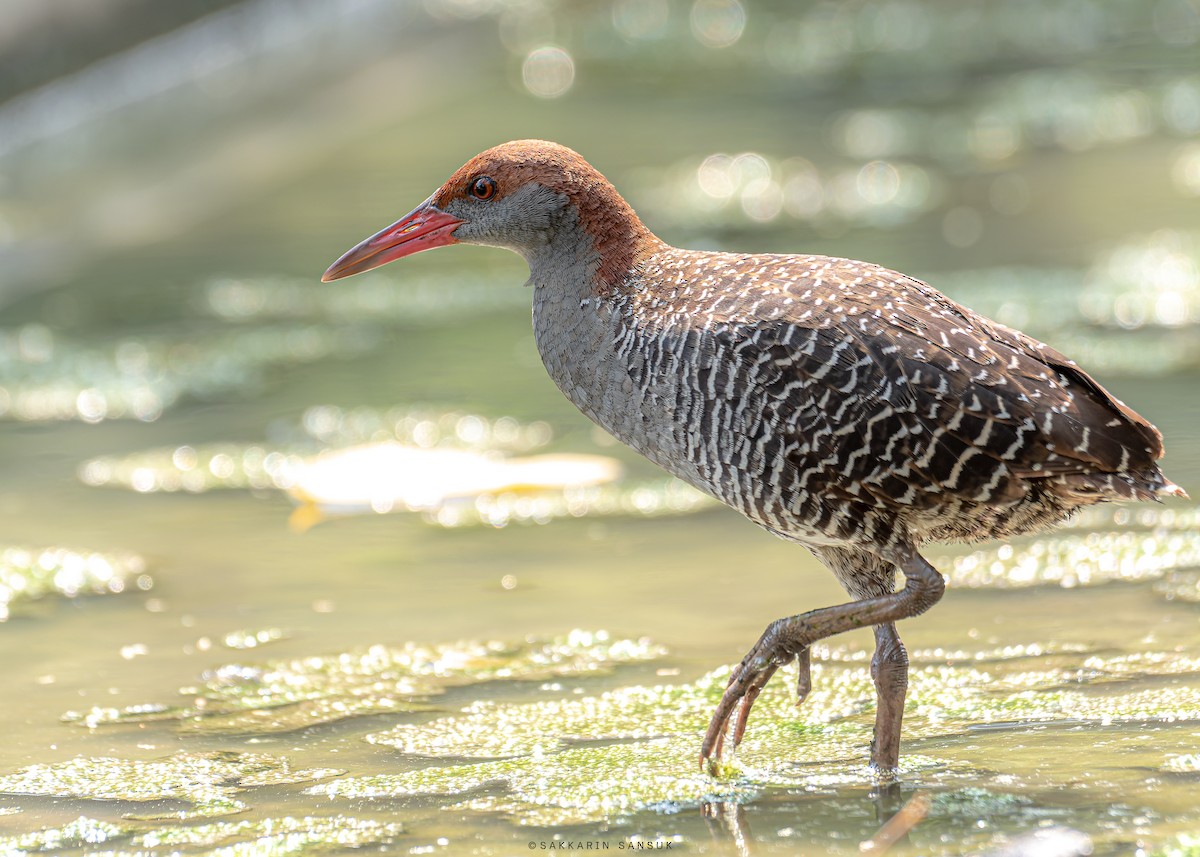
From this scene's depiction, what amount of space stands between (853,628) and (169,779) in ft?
6.49

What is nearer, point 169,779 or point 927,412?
point 927,412

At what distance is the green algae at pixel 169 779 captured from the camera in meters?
4.75

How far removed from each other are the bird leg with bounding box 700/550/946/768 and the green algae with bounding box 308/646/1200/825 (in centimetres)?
11

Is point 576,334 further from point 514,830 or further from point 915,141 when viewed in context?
point 915,141

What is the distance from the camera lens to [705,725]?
5156mm

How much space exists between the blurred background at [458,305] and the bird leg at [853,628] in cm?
33

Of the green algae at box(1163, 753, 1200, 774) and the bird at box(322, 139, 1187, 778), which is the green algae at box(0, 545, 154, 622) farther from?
the green algae at box(1163, 753, 1200, 774)

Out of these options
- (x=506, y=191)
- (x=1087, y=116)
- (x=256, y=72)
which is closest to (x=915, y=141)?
(x=1087, y=116)

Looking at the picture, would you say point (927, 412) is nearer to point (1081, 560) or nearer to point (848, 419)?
point (848, 419)

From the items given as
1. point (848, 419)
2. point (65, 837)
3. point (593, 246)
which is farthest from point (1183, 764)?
point (65, 837)

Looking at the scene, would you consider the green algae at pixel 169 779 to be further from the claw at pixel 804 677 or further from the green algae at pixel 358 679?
the claw at pixel 804 677

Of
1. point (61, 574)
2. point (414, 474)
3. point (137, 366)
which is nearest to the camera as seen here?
point (61, 574)

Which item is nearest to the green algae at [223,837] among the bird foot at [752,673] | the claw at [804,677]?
the bird foot at [752,673]

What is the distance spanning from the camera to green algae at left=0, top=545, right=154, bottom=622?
6.49 m
